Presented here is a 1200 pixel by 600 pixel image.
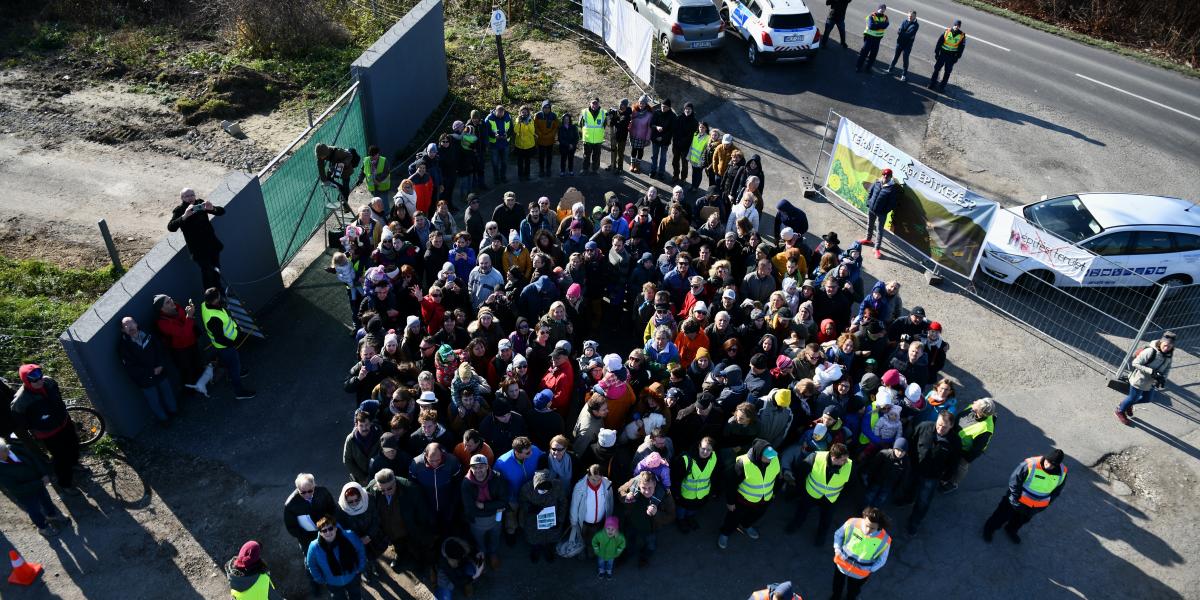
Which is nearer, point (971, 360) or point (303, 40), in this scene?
point (971, 360)

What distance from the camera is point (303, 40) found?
20.3 meters

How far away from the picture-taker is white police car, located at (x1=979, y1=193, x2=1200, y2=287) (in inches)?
530

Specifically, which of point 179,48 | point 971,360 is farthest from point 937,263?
point 179,48

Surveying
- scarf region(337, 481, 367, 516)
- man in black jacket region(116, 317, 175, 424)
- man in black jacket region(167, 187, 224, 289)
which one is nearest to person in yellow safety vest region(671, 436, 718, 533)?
scarf region(337, 481, 367, 516)

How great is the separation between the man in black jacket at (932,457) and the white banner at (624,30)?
11.9 metres

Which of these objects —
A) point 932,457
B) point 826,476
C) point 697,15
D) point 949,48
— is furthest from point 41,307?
point 949,48

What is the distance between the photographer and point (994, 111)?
1989cm

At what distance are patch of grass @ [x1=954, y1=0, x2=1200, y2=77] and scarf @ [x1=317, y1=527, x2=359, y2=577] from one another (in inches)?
959

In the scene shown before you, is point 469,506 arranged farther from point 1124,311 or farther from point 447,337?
point 1124,311

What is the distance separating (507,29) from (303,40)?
5.09m

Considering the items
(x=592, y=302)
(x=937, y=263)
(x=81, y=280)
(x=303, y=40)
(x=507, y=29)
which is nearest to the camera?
(x=592, y=302)

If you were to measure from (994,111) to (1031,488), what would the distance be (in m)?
13.4

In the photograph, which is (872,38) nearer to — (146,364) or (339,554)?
(146,364)

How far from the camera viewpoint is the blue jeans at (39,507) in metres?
8.89
